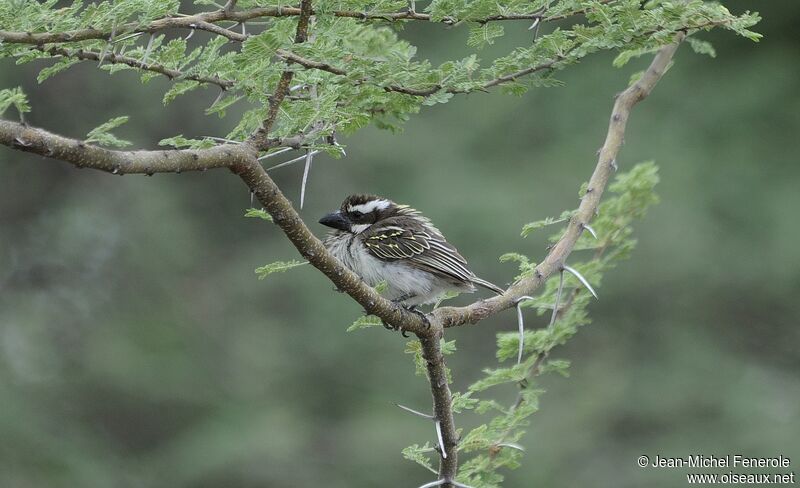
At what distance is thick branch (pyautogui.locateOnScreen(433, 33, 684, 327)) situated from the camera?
13.0ft

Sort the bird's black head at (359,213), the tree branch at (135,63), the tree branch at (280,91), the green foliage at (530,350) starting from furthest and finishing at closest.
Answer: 1. the bird's black head at (359,213)
2. the green foliage at (530,350)
3. the tree branch at (135,63)
4. the tree branch at (280,91)

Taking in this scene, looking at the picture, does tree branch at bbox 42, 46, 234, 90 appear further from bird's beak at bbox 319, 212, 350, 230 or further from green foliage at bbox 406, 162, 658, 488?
bird's beak at bbox 319, 212, 350, 230

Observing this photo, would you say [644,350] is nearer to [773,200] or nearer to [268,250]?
[773,200]

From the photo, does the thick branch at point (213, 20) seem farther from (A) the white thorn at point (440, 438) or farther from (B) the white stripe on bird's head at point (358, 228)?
(B) the white stripe on bird's head at point (358, 228)

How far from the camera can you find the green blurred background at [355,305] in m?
11.1

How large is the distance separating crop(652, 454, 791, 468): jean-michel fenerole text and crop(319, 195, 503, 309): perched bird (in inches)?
170

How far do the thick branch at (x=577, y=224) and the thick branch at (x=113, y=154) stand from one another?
4.21 ft

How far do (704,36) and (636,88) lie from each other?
6036 mm

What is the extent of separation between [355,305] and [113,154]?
29.9 ft


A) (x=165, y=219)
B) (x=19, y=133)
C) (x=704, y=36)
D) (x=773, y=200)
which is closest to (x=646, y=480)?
(x=773, y=200)

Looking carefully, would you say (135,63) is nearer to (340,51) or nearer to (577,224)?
(340,51)

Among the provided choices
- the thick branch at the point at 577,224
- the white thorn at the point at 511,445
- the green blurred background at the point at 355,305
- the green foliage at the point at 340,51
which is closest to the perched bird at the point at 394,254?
the thick branch at the point at 577,224

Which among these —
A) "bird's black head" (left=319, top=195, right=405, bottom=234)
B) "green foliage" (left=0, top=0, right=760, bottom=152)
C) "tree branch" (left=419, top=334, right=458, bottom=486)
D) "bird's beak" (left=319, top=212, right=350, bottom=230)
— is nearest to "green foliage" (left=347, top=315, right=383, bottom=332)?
"tree branch" (left=419, top=334, right=458, bottom=486)

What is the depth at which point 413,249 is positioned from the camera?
5.43m
